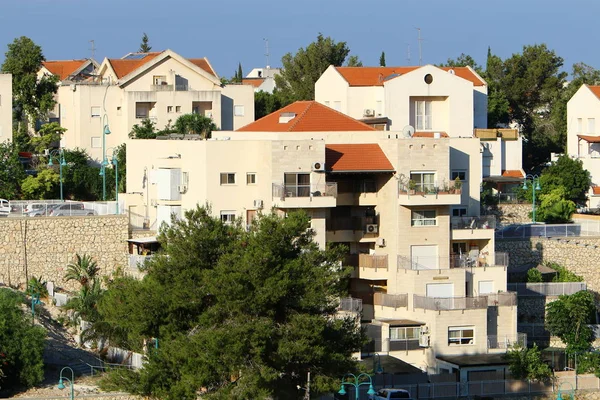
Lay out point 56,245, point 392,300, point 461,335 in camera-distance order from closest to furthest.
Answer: point 461,335 → point 392,300 → point 56,245

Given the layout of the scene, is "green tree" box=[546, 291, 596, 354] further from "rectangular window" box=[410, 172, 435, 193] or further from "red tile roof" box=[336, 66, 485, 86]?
"red tile roof" box=[336, 66, 485, 86]

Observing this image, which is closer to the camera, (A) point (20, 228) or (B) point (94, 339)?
(B) point (94, 339)

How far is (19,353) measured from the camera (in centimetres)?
4888

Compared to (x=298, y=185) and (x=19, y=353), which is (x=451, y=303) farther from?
(x=19, y=353)

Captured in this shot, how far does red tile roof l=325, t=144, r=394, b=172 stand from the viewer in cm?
5984

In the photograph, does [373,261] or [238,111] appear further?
[238,111]

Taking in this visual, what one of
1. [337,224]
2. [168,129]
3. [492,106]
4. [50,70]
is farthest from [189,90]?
[337,224]

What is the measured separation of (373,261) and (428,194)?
320 cm

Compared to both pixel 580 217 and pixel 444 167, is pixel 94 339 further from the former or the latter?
pixel 580 217

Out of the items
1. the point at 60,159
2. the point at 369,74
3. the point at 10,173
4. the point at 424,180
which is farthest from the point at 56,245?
the point at 369,74

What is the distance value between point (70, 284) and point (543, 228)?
2163 centimetres

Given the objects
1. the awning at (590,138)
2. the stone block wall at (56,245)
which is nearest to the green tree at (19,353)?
the stone block wall at (56,245)

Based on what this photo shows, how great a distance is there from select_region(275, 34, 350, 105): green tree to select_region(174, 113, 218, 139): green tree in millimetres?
16065

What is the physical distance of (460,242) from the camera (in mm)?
62062
